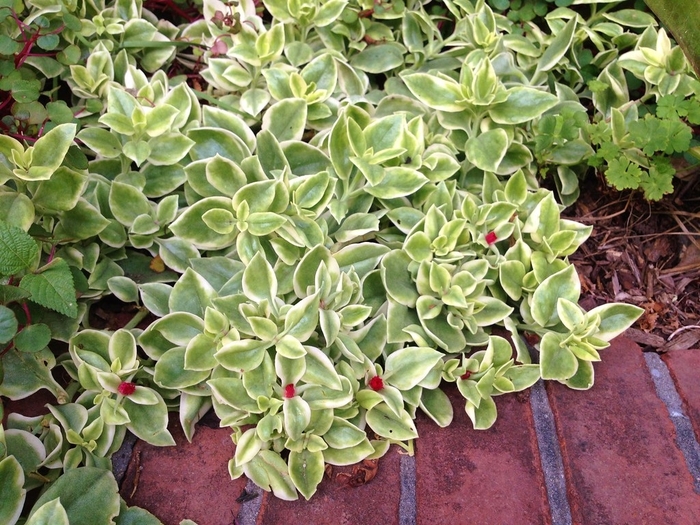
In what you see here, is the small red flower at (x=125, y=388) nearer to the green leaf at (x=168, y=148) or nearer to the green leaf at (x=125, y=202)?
the green leaf at (x=125, y=202)

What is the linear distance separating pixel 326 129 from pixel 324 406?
30.7 inches

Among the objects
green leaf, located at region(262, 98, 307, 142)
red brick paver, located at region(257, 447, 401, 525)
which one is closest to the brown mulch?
red brick paver, located at region(257, 447, 401, 525)

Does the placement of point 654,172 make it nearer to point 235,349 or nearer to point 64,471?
point 235,349

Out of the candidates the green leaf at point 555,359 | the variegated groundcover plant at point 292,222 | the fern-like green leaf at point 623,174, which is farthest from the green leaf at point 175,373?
the fern-like green leaf at point 623,174

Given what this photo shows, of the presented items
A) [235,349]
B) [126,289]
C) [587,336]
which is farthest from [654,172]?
[126,289]

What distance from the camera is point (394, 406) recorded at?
50.2 inches

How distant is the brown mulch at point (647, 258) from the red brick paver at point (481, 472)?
0.43 metres

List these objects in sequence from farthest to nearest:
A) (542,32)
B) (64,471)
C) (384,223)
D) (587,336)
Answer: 1. (542,32)
2. (384,223)
3. (587,336)
4. (64,471)

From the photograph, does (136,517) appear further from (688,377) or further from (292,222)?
(688,377)

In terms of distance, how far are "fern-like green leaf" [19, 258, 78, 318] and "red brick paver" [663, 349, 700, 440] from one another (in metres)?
1.29

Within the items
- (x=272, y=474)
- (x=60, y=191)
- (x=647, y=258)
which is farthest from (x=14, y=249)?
(x=647, y=258)

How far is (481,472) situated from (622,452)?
0.98 ft

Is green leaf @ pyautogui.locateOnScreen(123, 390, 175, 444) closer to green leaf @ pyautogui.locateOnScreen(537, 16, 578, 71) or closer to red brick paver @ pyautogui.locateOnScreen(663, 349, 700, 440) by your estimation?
red brick paver @ pyautogui.locateOnScreen(663, 349, 700, 440)

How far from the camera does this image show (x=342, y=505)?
3.97 feet
